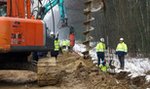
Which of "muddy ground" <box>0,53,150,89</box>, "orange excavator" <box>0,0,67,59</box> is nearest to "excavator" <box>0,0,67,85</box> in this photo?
"orange excavator" <box>0,0,67,59</box>

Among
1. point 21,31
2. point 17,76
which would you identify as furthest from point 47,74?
point 17,76

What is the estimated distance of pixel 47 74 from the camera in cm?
1259

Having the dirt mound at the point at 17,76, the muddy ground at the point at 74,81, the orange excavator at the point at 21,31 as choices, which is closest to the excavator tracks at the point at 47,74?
the muddy ground at the point at 74,81

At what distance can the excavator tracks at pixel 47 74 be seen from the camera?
12.6m

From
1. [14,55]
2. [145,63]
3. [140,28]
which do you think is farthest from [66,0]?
[14,55]

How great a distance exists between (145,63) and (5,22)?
11.7 meters

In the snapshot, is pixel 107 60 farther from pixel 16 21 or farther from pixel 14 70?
pixel 16 21

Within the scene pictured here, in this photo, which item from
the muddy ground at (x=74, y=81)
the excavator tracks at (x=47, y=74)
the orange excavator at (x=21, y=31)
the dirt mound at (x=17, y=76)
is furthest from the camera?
the dirt mound at (x=17, y=76)

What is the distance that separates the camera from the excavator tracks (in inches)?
495

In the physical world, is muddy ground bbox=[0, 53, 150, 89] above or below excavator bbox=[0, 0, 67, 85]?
below

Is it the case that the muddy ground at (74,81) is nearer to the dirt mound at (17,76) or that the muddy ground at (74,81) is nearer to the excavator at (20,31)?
the dirt mound at (17,76)

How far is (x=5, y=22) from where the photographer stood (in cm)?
1177

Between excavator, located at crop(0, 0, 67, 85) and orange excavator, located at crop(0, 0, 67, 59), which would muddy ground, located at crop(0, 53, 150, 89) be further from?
orange excavator, located at crop(0, 0, 67, 59)

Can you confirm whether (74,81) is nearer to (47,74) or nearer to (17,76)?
(47,74)
